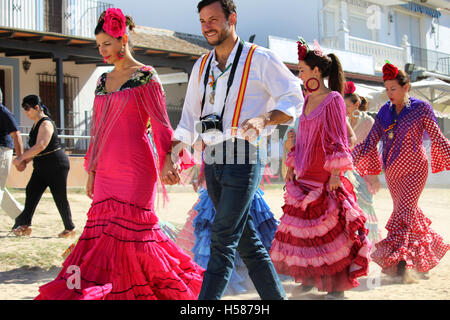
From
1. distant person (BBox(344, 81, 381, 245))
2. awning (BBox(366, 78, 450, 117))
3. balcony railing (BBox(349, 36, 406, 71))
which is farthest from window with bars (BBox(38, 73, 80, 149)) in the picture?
balcony railing (BBox(349, 36, 406, 71))

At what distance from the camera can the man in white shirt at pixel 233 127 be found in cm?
329

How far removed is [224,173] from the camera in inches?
133

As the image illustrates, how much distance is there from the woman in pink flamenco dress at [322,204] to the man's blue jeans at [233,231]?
4.60 feet

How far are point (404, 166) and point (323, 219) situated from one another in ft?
4.46

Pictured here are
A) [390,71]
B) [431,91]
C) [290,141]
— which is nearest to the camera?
[290,141]

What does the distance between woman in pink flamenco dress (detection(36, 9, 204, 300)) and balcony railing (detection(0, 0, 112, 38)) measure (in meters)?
14.6

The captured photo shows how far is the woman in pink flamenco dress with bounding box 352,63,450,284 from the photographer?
18.4ft

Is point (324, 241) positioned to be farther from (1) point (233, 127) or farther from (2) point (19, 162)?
(2) point (19, 162)

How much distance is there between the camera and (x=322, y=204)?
488 centimetres

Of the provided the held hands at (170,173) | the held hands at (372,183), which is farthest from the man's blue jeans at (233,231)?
the held hands at (372,183)

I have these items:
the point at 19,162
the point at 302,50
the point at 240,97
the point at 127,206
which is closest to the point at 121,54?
the point at 127,206

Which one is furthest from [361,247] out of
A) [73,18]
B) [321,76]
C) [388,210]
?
[73,18]

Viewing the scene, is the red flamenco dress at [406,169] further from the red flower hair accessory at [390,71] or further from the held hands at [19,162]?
the held hands at [19,162]

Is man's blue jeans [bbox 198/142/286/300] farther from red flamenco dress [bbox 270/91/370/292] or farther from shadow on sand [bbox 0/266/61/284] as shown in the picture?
shadow on sand [bbox 0/266/61/284]
